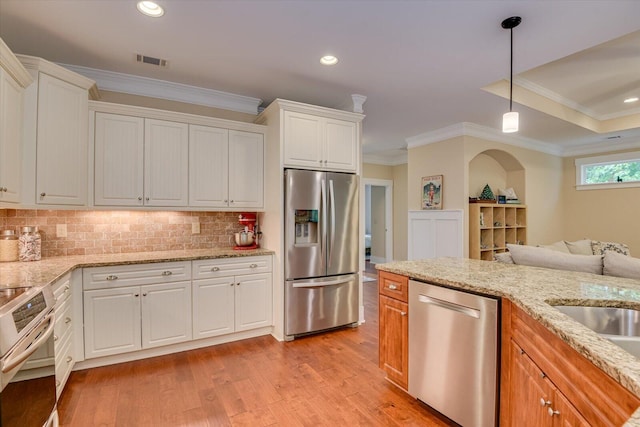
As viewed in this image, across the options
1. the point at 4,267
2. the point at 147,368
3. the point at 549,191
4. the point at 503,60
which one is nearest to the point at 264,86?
the point at 503,60

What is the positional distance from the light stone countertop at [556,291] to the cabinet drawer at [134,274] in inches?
74.1

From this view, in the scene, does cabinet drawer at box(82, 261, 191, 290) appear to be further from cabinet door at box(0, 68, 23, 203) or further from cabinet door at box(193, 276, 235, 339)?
cabinet door at box(0, 68, 23, 203)

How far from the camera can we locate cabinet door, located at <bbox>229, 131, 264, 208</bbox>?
3.47 meters

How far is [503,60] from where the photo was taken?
287 cm

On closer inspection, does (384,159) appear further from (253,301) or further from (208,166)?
(253,301)

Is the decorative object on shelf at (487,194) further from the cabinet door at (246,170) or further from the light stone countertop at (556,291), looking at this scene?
the cabinet door at (246,170)

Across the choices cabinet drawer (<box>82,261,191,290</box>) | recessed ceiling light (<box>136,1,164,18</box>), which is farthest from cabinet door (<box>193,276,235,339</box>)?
recessed ceiling light (<box>136,1,164,18</box>)

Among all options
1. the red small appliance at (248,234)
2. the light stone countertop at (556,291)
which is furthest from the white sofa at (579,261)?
the red small appliance at (248,234)

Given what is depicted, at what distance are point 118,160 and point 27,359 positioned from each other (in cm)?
203

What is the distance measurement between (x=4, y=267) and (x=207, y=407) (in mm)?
1827

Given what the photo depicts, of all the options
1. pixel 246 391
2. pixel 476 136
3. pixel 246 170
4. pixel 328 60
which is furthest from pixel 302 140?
pixel 476 136

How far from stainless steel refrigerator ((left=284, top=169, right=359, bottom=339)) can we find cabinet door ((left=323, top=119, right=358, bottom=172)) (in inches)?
5.8

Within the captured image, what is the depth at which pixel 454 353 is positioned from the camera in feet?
6.21

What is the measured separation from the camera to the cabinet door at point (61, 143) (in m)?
2.45
